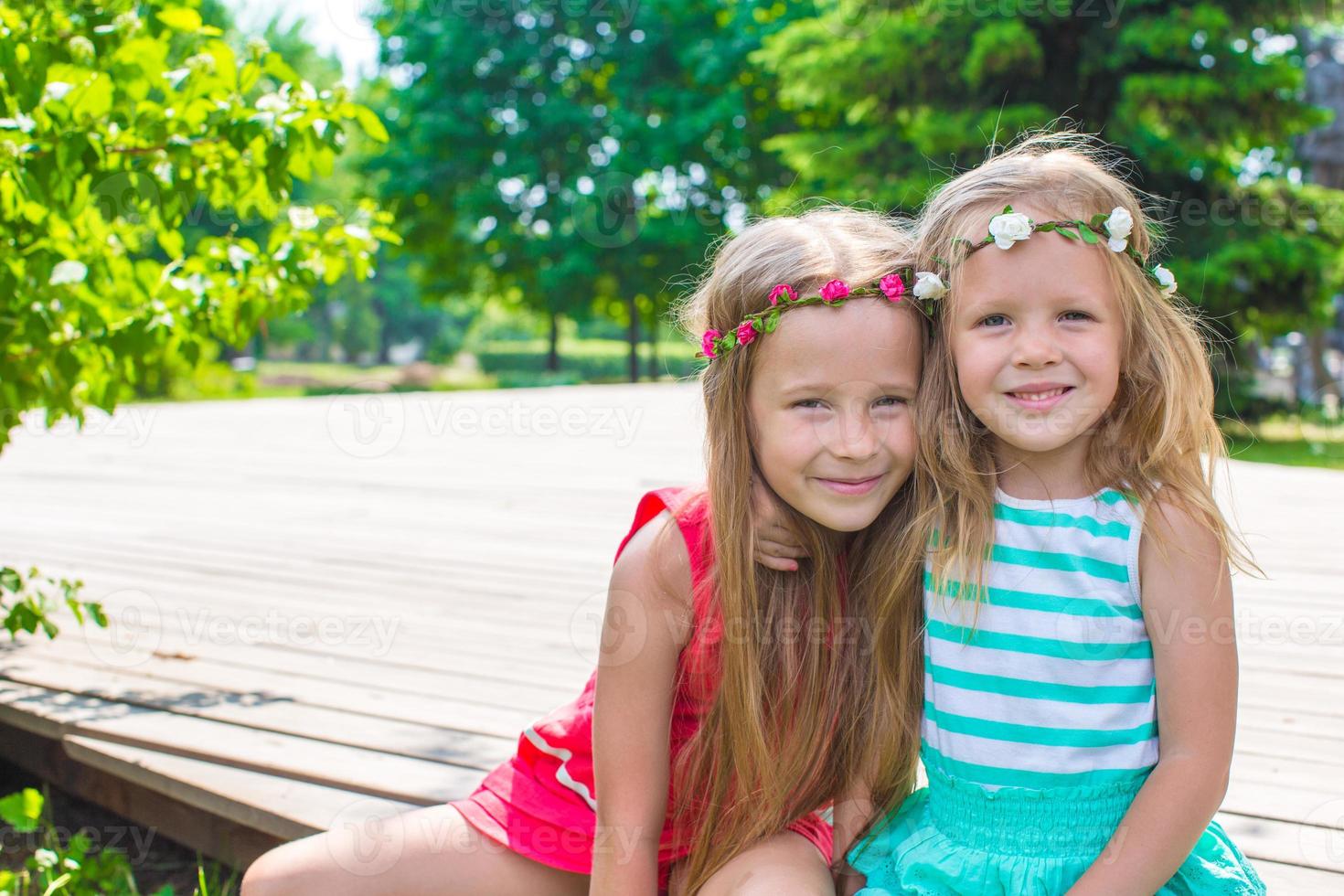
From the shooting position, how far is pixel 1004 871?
5.13 ft

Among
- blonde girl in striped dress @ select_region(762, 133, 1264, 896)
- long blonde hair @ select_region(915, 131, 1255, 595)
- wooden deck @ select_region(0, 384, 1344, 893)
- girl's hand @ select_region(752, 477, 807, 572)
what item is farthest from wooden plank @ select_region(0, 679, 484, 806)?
long blonde hair @ select_region(915, 131, 1255, 595)

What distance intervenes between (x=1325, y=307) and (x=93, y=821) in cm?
1123

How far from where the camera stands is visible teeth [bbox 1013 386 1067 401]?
5.08 ft

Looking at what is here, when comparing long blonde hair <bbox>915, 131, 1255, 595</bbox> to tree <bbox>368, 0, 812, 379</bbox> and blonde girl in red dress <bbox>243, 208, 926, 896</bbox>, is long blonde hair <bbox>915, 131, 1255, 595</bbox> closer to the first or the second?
blonde girl in red dress <bbox>243, 208, 926, 896</bbox>

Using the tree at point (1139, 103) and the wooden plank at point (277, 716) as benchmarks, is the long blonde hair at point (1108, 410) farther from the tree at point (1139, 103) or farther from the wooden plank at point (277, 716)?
the tree at point (1139, 103)

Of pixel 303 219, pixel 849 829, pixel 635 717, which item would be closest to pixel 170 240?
pixel 303 219

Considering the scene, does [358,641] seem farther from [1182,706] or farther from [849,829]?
[1182,706]

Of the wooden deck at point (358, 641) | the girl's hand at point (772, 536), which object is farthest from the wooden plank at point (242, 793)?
the girl's hand at point (772, 536)

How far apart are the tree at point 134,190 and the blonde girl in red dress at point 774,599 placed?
3.57 feet

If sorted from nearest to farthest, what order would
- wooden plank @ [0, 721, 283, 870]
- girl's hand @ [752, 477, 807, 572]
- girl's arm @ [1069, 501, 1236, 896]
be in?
girl's arm @ [1069, 501, 1236, 896] < girl's hand @ [752, 477, 807, 572] < wooden plank @ [0, 721, 283, 870]

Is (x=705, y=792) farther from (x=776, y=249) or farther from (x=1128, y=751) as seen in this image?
(x=776, y=249)

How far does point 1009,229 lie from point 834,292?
0.80ft

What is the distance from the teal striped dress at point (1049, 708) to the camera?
1540mm

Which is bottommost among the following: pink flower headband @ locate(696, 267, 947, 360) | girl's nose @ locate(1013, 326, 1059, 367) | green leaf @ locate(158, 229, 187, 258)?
girl's nose @ locate(1013, 326, 1059, 367)
